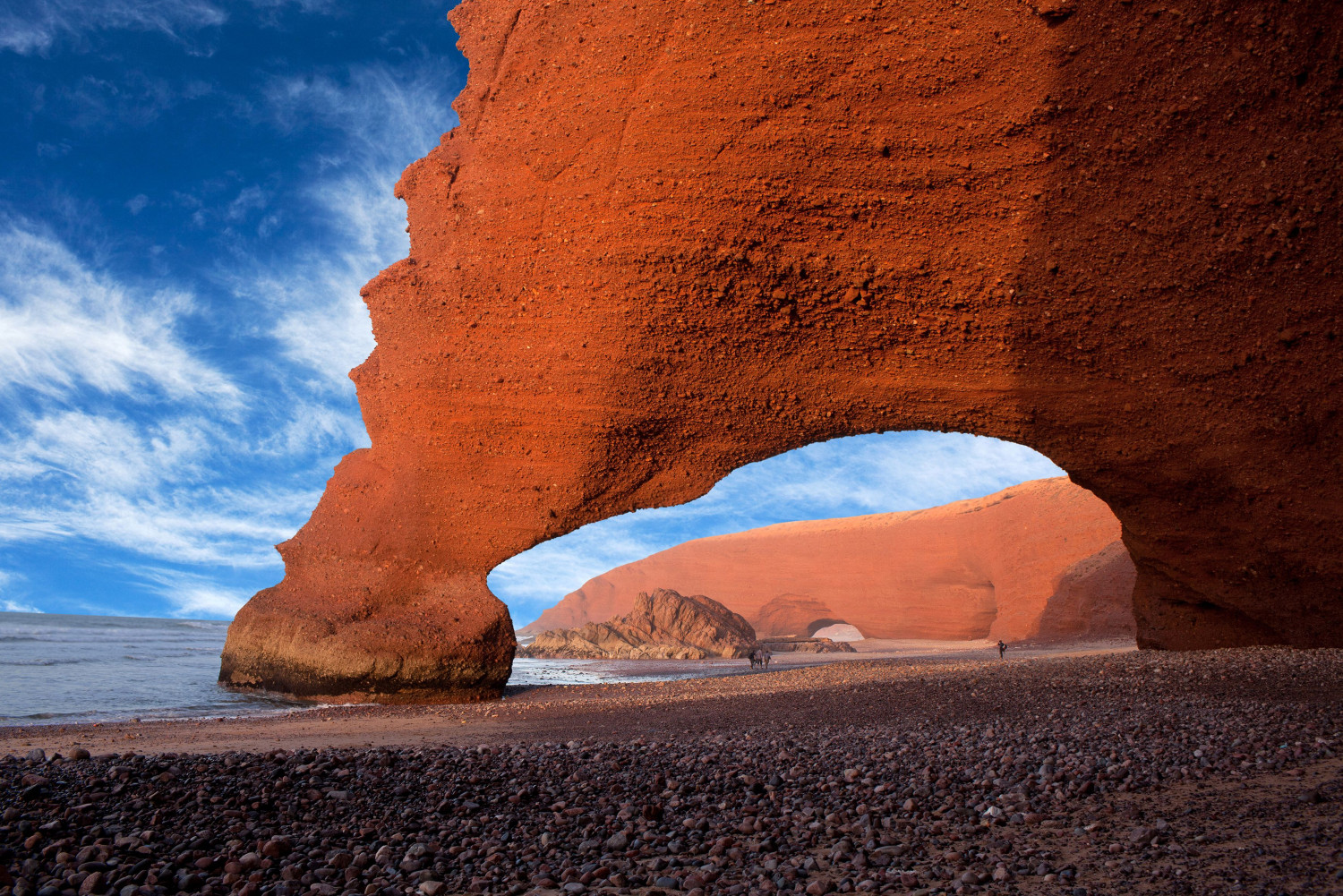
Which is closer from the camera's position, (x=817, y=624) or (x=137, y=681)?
(x=137, y=681)

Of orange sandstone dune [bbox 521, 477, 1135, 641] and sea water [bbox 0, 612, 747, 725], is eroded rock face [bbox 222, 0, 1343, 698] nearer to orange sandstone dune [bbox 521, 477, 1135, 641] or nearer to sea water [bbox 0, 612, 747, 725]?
sea water [bbox 0, 612, 747, 725]

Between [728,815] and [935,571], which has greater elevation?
[935,571]

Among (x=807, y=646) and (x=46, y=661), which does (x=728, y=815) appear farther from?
(x=807, y=646)

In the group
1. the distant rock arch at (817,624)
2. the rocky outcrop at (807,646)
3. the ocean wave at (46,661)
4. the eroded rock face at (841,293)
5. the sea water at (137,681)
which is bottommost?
the rocky outcrop at (807,646)

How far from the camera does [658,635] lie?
84.3ft

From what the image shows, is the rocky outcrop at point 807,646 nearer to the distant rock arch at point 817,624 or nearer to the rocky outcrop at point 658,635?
the rocky outcrop at point 658,635

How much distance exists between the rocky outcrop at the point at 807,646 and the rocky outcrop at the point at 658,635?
8.30 feet

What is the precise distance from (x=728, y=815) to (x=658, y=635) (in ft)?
76.1

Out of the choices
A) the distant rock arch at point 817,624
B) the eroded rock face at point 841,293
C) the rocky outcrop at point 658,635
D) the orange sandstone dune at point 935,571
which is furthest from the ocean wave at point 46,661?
the distant rock arch at point 817,624

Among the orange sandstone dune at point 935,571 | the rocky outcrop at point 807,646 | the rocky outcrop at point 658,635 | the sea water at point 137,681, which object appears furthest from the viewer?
the rocky outcrop at point 807,646

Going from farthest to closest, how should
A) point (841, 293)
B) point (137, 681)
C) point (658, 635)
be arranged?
point (658, 635), point (137, 681), point (841, 293)

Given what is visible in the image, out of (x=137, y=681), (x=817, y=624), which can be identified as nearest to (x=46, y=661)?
(x=137, y=681)

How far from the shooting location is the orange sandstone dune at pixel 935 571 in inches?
907

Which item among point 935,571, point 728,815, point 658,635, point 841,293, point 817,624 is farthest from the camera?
point 817,624
